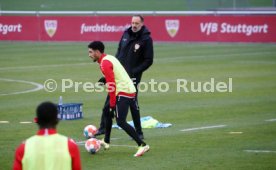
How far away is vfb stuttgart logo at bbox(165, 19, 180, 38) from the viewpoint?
43175mm

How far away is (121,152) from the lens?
542 inches

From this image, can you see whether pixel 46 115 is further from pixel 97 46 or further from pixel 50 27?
pixel 50 27

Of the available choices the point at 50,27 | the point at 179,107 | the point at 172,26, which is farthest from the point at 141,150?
the point at 50,27

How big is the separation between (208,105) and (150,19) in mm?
23781

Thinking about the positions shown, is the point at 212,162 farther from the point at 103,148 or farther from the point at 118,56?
the point at 118,56

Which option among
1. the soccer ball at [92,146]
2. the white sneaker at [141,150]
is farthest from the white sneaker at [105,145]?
the white sneaker at [141,150]

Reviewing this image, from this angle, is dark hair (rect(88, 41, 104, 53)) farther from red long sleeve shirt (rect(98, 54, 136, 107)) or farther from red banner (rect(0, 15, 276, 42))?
red banner (rect(0, 15, 276, 42))

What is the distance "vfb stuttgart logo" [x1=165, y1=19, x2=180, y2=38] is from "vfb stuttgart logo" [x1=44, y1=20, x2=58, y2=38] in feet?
21.1

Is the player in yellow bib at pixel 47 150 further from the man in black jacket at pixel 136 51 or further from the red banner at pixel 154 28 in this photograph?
the red banner at pixel 154 28

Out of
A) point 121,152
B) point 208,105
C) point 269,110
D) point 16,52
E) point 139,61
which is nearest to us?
point 121,152

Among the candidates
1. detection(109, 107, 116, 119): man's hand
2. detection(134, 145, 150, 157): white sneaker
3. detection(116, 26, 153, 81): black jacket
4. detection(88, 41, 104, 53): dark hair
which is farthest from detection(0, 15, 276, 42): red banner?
detection(88, 41, 104, 53): dark hair

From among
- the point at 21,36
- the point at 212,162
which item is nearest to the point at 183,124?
the point at 212,162

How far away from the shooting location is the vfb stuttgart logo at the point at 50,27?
150 ft

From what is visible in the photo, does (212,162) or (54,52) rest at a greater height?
(212,162)
